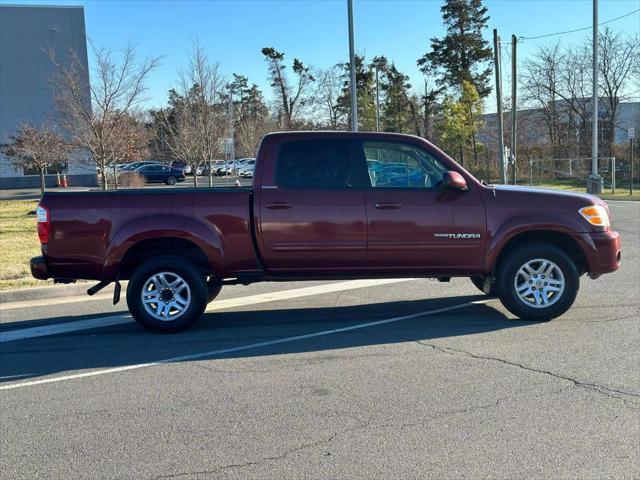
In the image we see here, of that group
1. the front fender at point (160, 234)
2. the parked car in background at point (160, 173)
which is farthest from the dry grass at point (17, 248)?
the parked car in background at point (160, 173)

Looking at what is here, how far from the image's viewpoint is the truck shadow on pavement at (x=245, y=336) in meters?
5.68

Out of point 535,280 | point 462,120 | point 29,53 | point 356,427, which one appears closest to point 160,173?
point 29,53

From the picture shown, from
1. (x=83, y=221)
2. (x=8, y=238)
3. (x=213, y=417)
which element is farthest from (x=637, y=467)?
(x=8, y=238)

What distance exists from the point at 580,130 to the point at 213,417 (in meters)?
50.1

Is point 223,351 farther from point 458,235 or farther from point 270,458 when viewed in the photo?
point 458,235

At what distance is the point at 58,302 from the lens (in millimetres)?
8539

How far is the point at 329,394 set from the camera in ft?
15.2

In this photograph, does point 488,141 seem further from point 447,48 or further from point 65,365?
point 65,365

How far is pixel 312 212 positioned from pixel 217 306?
2305 mm

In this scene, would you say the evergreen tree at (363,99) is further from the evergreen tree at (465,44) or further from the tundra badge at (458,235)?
the tundra badge at (458,235)

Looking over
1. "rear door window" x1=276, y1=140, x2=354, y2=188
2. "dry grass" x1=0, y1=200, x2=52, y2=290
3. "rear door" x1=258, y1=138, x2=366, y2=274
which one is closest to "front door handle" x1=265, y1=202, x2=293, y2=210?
"rear door" x1=258, y1=138, x2=366, y2=274

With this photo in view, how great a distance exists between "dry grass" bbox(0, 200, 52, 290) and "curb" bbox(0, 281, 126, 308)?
30 cm

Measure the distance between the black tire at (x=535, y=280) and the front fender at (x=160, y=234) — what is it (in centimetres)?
315

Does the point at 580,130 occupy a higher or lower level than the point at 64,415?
higher
